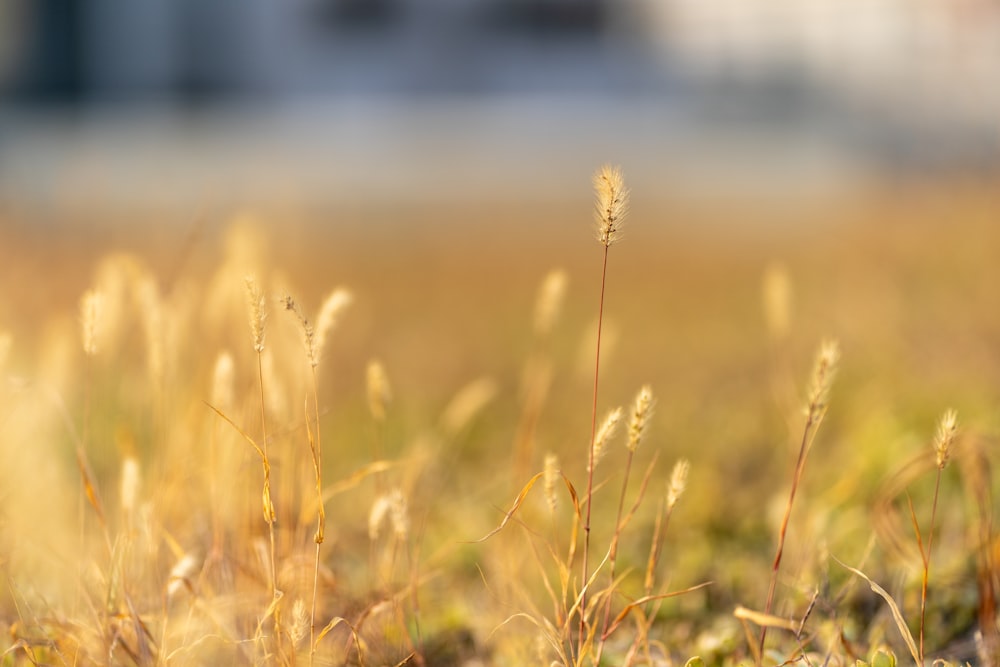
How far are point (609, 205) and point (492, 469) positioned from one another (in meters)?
1.92

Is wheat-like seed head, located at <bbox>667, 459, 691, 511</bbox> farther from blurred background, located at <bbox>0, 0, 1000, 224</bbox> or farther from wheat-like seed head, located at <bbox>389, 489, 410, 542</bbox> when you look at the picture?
blurred background, located at <bbox>0, 0, 1000, 224</bbox>

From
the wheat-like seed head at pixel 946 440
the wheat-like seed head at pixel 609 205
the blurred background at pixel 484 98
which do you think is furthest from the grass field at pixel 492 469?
the blurred background at pixel 484 98

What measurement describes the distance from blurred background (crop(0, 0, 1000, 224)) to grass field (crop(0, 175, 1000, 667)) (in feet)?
16.9

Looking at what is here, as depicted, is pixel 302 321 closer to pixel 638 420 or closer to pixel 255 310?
pixel 255 310

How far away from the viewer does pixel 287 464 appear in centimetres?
179

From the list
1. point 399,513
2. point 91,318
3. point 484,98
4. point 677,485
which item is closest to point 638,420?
point 677,485

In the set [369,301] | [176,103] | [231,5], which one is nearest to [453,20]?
[231,5]

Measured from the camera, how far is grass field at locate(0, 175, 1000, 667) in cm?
146

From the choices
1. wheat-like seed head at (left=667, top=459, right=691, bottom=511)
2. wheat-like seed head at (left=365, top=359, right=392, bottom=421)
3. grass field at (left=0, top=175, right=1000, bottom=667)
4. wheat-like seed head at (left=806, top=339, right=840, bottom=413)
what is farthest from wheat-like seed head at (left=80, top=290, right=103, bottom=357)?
wheat-like seed head at (left=806, top=339, right=840, bottom=413)

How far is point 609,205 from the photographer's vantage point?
1234mm

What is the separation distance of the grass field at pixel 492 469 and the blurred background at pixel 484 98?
5.15 metres

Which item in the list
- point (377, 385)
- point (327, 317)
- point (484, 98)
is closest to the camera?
point (327, 317)

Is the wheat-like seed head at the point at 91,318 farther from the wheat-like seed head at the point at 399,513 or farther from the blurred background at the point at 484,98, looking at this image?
the blurred background at the point at 484,98

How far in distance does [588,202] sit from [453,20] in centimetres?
405
